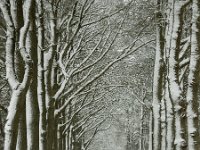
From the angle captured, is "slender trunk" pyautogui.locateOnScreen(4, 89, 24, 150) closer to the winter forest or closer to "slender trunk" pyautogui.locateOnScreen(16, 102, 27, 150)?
the winter forest

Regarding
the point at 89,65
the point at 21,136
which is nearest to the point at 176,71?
the point at 21,136

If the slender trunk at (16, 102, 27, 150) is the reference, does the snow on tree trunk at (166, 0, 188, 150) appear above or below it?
above

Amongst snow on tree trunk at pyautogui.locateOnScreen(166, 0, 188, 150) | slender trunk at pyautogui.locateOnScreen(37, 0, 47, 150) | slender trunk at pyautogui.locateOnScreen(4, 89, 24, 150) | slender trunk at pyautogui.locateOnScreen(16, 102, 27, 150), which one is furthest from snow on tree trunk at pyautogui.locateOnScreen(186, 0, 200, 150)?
slender trunk at pyautogui.locateOnScreen(37, 0, 47, 150)

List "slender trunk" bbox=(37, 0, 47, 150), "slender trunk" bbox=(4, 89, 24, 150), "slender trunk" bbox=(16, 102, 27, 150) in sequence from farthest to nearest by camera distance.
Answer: "slender trunk" bbox=(37, 0, 47, 150) < "slender trunk" bbox=(16, 102, 27, 150) < "slender trunk" bbox=(4, 89, 24, 150)

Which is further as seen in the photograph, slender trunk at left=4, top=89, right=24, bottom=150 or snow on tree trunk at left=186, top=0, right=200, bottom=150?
snow on tree trunk at left=186, top=0, right=200, bottom=150

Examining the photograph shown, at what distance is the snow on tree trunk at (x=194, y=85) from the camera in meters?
8.39

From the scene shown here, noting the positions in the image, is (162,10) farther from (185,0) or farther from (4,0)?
(4,0)

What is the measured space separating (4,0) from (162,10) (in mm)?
6748

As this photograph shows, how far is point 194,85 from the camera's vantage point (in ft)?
28.7

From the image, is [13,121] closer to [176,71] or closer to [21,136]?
[21,136]

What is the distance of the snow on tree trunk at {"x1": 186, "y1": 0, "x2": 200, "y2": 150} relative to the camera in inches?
330

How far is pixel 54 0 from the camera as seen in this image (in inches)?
537

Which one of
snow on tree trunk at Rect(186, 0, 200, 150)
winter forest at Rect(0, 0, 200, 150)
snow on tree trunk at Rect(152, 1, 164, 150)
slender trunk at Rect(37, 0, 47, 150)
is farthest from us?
snow on tree trunk at Rect(152, 1, 164, 150)

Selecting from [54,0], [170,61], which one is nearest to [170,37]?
[170,61]
